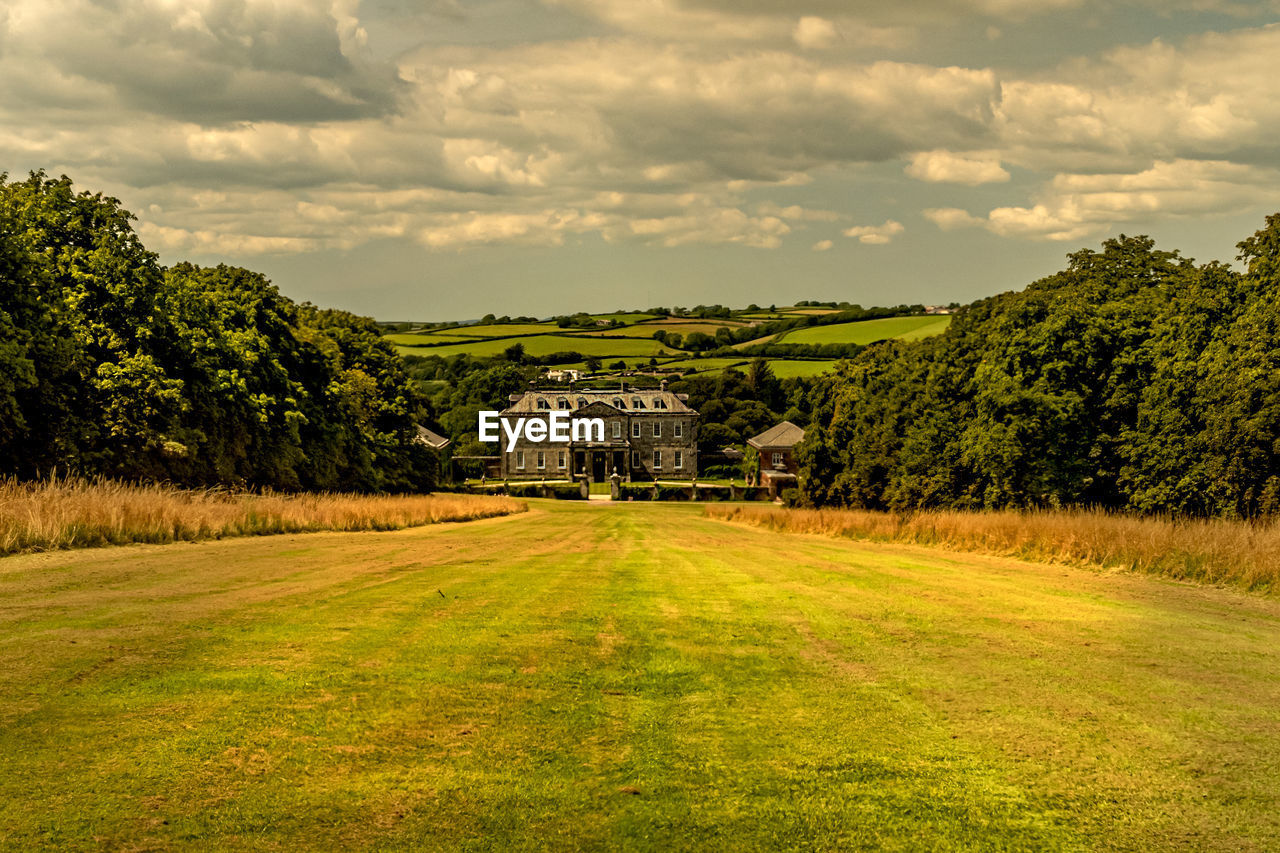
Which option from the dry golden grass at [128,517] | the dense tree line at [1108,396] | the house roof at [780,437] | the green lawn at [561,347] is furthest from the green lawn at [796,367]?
the dry golden grass at [128,517]

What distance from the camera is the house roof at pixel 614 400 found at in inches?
5428

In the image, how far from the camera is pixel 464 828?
219 inches

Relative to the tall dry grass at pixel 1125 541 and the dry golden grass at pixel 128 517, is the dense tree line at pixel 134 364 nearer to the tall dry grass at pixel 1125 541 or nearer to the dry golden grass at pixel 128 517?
the dry golden grass at pixel 128 517

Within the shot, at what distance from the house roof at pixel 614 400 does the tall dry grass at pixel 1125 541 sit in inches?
4153

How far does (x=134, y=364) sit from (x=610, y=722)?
1260 inches

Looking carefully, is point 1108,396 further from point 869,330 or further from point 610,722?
point 869,330

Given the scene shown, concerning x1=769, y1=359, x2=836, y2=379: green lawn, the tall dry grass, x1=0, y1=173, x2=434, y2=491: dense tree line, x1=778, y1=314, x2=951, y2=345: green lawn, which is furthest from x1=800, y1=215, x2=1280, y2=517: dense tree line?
x1=769, y1=359, x2=836, y2=379: green lawn

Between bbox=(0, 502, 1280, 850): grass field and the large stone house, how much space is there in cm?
12212

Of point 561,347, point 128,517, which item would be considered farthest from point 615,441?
point 128,517

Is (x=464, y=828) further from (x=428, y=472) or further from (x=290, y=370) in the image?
(x=428, y=472)

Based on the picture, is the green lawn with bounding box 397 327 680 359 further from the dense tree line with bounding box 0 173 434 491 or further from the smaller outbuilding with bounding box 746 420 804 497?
the dense tree line with bounding box 0 173 434 491

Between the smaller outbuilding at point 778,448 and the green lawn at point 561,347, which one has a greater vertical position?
the green lawn at point 561,347

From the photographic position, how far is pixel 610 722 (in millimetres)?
7500

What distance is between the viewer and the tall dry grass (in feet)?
62.1
